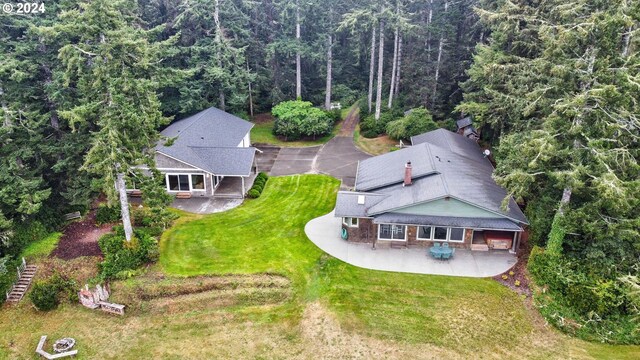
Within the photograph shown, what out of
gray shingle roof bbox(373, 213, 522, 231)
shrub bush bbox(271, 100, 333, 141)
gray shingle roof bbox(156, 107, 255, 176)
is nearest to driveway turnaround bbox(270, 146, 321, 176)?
shrub bush bbox(271, 100, 333, 141)

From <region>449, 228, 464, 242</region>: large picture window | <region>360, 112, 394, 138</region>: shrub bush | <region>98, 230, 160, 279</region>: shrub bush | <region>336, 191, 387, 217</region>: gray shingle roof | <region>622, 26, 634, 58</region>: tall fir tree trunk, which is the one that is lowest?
<region>98, 230, 160, 279</region>: shrub bush

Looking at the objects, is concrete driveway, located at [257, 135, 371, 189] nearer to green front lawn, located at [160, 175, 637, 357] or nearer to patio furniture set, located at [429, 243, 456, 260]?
green front lawn, located at [160, 175, 637, 357]

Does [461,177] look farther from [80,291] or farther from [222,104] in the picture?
[222,104]

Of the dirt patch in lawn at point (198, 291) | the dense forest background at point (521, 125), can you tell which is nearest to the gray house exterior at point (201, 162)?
the dense forest background at point (521, 125)

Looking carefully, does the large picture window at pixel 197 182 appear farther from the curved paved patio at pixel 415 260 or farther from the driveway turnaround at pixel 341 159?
the curved paved patio at pixel 415 260

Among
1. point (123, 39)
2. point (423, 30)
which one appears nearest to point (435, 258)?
point (123, 39)

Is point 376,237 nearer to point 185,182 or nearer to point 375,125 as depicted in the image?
point 185,182
